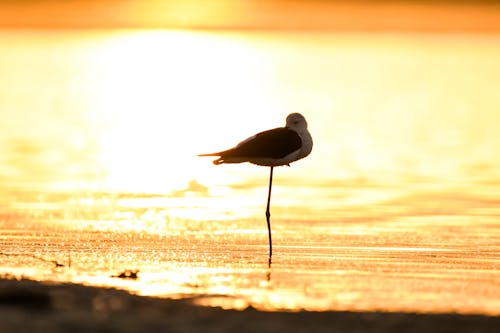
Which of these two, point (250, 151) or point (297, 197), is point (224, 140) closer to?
point (297, 197)

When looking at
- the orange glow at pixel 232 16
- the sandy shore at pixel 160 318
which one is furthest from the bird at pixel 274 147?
the orange glow at pixel 232 16

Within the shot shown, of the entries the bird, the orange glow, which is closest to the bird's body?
the bird

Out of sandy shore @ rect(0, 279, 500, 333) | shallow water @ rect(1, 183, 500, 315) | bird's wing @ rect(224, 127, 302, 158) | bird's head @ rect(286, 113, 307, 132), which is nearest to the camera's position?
sandy shore @ rect(0, 279, 500, 333)

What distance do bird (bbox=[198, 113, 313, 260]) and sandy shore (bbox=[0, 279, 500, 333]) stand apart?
420cm

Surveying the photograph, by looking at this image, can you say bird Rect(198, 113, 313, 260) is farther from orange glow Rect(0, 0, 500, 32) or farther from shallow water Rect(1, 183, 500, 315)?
orange glow Rect(0, 0, 500, 32)

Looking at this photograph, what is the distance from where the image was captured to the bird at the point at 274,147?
1311cm

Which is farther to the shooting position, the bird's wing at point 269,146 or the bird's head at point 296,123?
the bird's head at point 296,123

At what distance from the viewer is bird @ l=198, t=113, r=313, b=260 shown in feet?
43.0

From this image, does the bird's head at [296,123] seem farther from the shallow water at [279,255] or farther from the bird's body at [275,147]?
the shallow water at [279,255]

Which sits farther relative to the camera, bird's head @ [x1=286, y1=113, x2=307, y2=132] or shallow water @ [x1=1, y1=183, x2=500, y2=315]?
bird's head @ [x1=286, y1=113, x2=307, y2=132]

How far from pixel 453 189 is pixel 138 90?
24732 mm

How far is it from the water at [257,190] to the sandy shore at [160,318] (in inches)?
19.6

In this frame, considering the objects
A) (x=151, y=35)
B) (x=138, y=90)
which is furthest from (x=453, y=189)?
(x=151, y=35)

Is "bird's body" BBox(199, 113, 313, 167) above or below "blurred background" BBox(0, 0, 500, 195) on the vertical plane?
below
